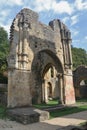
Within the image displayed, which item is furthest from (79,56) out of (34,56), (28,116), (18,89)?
(28,116)

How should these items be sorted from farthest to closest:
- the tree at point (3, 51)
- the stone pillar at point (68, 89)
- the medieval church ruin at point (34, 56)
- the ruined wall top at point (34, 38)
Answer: the tree at point (3, 51), the stone pillar at point (68, 89), the ruined wall top at point (34, 38), the medieval church ruin at point (34, 56)

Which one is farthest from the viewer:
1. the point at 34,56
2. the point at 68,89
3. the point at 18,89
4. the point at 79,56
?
the point at 79,56

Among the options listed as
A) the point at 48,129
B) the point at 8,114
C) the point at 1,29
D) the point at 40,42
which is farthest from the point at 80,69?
the point at 1,29

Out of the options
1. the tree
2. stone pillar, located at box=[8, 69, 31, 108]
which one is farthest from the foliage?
stone pillar, located at box=[8, 69, 31, 108]

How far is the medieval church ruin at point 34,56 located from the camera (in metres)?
12.3

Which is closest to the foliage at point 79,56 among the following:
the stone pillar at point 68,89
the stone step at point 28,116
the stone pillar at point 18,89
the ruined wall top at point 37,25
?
the ruined wall top at point 37,25

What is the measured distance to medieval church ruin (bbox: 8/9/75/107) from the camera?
1232 cm

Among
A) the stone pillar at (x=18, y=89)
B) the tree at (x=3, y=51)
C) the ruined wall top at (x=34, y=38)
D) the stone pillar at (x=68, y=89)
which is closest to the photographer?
the stone pillar at (x=18, y=89)

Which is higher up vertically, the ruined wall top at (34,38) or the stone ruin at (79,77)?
the ruined wall top at (34,38)

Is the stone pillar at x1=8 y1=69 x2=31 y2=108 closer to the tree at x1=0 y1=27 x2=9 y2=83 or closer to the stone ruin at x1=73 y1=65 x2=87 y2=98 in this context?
the tree at x1=0 y1=27 x2=9 y2=83

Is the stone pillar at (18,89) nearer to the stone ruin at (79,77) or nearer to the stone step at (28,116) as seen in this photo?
the stone step at (28,116)

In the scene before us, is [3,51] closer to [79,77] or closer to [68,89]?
[79,77]

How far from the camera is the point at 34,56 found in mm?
15047

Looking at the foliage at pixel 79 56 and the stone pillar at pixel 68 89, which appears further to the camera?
the foliage at pixel 79 56
